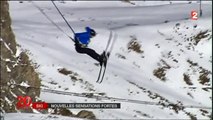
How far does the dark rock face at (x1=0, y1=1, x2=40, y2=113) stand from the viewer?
19.4 m

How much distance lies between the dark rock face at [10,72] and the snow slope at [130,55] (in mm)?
2731

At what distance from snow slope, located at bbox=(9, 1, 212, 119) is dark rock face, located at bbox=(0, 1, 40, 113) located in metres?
2.73

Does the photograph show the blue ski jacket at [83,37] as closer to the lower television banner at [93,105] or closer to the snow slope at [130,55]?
the lower television banner at [93,105]

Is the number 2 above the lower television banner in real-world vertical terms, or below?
above

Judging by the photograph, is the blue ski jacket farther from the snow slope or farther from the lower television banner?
the snow slope

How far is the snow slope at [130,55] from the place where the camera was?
1031 inches

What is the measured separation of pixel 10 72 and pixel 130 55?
41.2ft

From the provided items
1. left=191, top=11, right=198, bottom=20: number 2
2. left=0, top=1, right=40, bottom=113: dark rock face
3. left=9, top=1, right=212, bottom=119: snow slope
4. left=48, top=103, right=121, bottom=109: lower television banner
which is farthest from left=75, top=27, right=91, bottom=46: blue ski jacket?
left=191, top=11, right=198, bottom=20: number 2

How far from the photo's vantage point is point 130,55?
31.8m

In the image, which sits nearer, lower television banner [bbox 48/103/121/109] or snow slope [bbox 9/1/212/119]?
lower television banner [bbox 48/103/121/109]

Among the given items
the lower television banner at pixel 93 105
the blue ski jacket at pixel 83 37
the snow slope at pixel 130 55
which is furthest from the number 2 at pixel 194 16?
the blue ski jacket at pixel 83 37

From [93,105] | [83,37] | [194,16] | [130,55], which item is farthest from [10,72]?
[194,16]

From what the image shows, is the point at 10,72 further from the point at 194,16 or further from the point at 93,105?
the point at 194,16

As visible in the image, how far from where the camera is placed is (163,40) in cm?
3338
